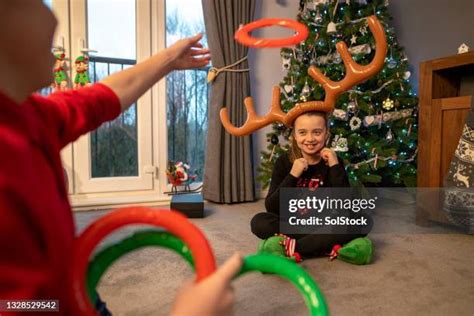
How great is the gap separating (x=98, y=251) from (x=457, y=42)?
3854mm

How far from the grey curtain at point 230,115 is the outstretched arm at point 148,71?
2131 millimetres

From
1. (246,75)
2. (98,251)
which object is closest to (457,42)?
(246,75)

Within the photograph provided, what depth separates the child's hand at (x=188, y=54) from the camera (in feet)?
2.28

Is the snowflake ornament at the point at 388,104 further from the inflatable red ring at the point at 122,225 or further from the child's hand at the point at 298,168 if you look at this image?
the inflatable red ring at the point at 122,225

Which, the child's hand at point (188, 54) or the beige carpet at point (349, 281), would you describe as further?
the beige carpet at point (349, 281)

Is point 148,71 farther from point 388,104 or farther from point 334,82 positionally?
point 388,104

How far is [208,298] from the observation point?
0.37 metres

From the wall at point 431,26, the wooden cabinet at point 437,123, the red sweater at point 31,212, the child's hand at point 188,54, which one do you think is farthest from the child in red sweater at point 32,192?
the wall at point 431,26

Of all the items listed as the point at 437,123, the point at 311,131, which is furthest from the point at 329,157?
the point at 437,123

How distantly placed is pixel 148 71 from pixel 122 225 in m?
0.29

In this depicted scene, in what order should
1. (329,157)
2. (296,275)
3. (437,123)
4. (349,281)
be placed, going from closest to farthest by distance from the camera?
(296,275) → (349,281) → (329,157) → (437,123)

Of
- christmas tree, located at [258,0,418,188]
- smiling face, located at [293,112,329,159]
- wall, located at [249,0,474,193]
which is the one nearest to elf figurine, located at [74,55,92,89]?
christmas tree, located at [258,0,418,188]

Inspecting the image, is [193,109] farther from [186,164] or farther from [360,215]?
[360,215]

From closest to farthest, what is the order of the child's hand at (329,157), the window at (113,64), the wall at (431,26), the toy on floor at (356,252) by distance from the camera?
1. the toy on floor at (356,252)
2. the child's hand at (329,157)
3. the window at (113,64)
4. the wall at (431,26)
